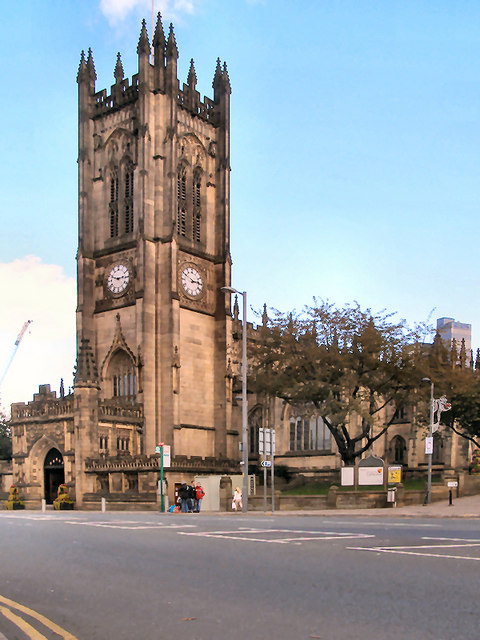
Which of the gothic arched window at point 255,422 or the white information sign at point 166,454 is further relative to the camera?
the gothic arched window at point 255,422

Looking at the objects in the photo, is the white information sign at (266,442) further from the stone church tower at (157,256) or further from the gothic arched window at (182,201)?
the gothic arched window at (182,201)

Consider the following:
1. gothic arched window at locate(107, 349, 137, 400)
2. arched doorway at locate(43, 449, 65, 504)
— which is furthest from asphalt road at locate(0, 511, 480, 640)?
gothic arched window at locate(107, 349, 137, 400)

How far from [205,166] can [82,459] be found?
32.3m

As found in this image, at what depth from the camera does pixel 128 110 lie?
7000cm

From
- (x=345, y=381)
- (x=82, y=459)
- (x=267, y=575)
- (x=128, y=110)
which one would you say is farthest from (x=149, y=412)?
(x=267, y=575)

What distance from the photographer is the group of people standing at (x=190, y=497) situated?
Result: 125 ft

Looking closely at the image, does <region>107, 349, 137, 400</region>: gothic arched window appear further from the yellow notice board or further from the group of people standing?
the yellow notice board

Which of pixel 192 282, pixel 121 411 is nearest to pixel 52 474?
pixel 121 411

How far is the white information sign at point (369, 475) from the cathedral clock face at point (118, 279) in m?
33.0

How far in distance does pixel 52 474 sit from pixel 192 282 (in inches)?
832

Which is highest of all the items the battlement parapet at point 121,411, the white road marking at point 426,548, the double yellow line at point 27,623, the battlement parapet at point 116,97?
the battlement parapet at point 116,97

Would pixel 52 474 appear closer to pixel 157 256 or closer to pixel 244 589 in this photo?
pixel 157 256

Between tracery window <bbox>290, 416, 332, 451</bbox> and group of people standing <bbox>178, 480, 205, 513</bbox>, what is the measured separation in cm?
2494

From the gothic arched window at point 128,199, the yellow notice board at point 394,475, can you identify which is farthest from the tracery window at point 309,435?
the yellow notice board at point 394,475
